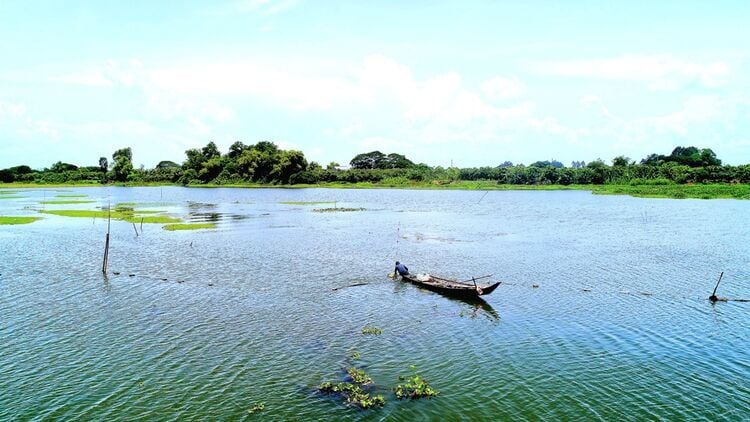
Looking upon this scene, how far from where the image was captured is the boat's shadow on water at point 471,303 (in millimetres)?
22358

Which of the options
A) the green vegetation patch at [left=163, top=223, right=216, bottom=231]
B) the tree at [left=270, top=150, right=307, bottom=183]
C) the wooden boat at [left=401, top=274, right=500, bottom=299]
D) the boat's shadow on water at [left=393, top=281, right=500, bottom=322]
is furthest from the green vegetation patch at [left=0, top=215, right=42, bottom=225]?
the tree at [left=270, top=150, right=307, bottom=183]

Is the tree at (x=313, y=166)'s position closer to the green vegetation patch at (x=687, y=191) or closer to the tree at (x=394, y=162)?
the tree at (x=394, y=162)

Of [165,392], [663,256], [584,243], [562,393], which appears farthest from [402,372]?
[584,243]

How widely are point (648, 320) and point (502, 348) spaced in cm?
772

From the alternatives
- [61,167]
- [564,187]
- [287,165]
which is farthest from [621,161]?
[61,167]

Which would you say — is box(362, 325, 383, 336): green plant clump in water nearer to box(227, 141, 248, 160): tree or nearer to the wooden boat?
the wooden boat

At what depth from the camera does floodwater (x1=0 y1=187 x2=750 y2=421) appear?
13.9 m

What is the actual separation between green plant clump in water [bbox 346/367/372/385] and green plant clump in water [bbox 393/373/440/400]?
36.9 inches

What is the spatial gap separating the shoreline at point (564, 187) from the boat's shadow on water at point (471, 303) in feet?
293

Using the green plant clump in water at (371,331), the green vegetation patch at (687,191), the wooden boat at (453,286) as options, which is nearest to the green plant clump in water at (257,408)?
the green plant clump in water at (371,331)

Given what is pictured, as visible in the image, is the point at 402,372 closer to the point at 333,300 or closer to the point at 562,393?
the point at 562,393

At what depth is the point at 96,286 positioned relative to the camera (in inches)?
1016

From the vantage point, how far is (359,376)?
15.0 m

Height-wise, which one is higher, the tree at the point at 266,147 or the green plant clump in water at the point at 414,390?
the tree at the point at 266,147
